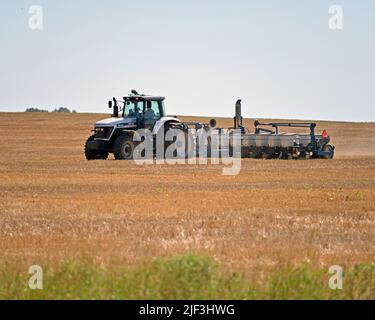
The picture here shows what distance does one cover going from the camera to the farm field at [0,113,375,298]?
1188 centimetres

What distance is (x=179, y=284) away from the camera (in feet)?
29.6

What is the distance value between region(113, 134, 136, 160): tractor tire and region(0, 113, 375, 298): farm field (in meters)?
1.85

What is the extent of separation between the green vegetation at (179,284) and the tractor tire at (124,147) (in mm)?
23872

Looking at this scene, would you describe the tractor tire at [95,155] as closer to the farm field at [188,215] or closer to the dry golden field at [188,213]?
the dry golden field at [188,213]

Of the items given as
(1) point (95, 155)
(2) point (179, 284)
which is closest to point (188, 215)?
(2) point (179, 284)

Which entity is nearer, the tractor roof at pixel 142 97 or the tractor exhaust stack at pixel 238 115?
the tractor roof at pixel 142 97

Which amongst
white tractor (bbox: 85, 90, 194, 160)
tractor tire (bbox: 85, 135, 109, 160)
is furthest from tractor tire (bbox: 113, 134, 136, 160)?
tractor tire (bbox: 85, 135, 109, 160)

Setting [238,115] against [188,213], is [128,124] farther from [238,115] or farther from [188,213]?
[188,213]

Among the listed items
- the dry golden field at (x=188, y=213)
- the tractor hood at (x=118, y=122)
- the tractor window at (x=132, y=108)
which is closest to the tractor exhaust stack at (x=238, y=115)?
the tractor window at (x=132, y=108)

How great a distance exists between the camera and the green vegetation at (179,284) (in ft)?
29.1

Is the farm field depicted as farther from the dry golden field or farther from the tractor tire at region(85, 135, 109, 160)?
the tractor tire at region(85, 135, 109, 160)

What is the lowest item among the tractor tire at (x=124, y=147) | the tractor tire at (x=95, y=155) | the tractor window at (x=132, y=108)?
the tractor tire at (x=95, y=155)

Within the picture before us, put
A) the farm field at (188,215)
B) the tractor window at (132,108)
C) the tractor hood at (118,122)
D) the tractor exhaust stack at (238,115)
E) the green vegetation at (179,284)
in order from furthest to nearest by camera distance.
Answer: the tractor exhaust stack at (238,115)
the tractor window at (132,108)
the tractor hood at (118,122)
the farm field at (188,215)
the green vegetation at (179,284)
